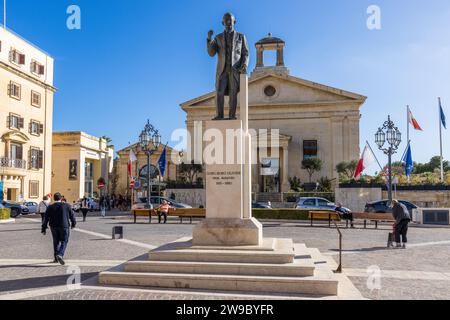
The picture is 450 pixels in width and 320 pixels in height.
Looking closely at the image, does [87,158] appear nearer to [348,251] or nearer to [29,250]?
[29,250]

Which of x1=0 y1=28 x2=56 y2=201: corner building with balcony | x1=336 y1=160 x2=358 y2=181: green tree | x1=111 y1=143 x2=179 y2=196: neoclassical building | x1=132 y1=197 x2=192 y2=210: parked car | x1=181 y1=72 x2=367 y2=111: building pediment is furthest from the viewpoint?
x1=111 y1=143 x2=179 y2=196: neoclassical building

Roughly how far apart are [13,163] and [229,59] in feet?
108

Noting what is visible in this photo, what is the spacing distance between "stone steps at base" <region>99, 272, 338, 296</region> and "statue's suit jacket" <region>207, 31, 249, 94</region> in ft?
14.6

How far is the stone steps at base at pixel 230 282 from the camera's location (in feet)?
22.7

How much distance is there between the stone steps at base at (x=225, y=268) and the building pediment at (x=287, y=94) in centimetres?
4138

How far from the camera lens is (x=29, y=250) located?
1263 cm

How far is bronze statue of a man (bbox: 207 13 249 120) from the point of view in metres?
9.70

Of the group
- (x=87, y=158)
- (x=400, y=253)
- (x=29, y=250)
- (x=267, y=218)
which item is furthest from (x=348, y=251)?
(x=87, y=158)

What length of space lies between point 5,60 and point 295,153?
2954 centimetres

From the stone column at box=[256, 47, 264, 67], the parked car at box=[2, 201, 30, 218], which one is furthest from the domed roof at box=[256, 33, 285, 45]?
the parked car at box=[2, 201, 30, 218]

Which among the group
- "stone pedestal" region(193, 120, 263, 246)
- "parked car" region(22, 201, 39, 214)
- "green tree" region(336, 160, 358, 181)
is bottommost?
"parked car" region(22, 201, 39, 214)

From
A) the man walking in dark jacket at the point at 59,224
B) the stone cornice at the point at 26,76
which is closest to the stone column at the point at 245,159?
the man walking in dark jacket at the point at 59,224

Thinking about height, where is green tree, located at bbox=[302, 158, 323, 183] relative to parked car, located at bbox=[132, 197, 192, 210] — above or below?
above

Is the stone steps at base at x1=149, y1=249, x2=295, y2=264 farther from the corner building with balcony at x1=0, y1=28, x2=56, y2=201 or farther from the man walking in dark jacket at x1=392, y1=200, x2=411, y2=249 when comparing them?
the corner building with balcony at x1=0, y1=28, x2=56, y2=201
